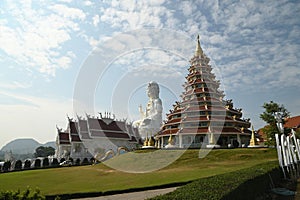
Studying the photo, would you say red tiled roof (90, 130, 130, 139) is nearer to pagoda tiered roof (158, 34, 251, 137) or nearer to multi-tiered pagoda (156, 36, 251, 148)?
multi-tiered pagoda (156, 36, 251, 148)

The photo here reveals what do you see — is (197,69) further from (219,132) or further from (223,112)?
(219,132)

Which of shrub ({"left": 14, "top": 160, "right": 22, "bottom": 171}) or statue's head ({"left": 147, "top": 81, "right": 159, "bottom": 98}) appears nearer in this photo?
shrub ({"left": 14, "top": 160, "right": 22, "bottom": 171})

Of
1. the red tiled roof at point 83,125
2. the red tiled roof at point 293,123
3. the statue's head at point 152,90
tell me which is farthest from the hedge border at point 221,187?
the statue's head at point 152,90

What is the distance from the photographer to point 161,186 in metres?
15.7

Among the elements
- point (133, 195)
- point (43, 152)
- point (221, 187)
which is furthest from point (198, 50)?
point (43, 152)

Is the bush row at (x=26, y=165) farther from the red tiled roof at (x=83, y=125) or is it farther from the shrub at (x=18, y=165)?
the red tiled roof at (x=83, y=125)

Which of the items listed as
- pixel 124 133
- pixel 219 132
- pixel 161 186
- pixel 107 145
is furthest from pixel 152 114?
pixel 161 186

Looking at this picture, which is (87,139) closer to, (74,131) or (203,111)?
(74,131)

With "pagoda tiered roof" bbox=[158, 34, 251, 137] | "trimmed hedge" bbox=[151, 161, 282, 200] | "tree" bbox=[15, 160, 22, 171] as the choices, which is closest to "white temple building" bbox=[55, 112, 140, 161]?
"tree" bbox=[15, 160, 22, 171]

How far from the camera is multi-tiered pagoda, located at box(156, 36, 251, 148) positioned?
37125 millimetres

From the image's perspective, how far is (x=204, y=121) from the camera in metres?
37.2

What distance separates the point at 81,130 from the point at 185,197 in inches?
1850

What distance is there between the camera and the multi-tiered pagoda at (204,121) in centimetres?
3712

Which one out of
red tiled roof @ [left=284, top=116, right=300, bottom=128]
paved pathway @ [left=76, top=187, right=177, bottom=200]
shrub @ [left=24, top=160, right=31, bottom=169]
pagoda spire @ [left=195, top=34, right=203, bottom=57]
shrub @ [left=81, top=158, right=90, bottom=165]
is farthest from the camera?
red tiled roof @ [left=284, top=116, right=300, bottom=128]
